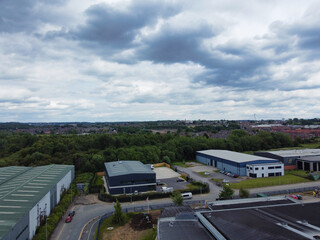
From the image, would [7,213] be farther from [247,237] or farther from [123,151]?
[123,151]

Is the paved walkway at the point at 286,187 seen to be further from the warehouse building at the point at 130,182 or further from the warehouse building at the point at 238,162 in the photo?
the warehouse building at the point at 130,182

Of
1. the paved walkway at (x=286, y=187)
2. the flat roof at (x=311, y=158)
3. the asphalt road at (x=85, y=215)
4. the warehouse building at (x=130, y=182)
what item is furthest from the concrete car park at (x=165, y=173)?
the flat roof at (x=311, y=158)

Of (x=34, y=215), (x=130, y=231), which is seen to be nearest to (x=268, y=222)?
(x=130, y=231)

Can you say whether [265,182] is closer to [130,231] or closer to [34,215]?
[130,231]

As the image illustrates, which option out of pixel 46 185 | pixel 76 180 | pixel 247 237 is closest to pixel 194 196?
pixel 247 237

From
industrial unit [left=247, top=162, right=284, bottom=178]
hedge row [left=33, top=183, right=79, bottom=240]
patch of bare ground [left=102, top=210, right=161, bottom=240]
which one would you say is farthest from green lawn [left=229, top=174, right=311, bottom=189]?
hedge row [left=33, top=183, right=79, bottom=240]

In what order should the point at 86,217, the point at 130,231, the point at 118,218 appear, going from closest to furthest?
the point at 130,231 → the point at 118,218 → the point at 86,217

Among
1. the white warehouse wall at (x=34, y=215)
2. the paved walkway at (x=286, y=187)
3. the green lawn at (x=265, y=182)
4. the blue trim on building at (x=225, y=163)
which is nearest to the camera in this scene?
the white warehouse wall at (x=34, y=215)
